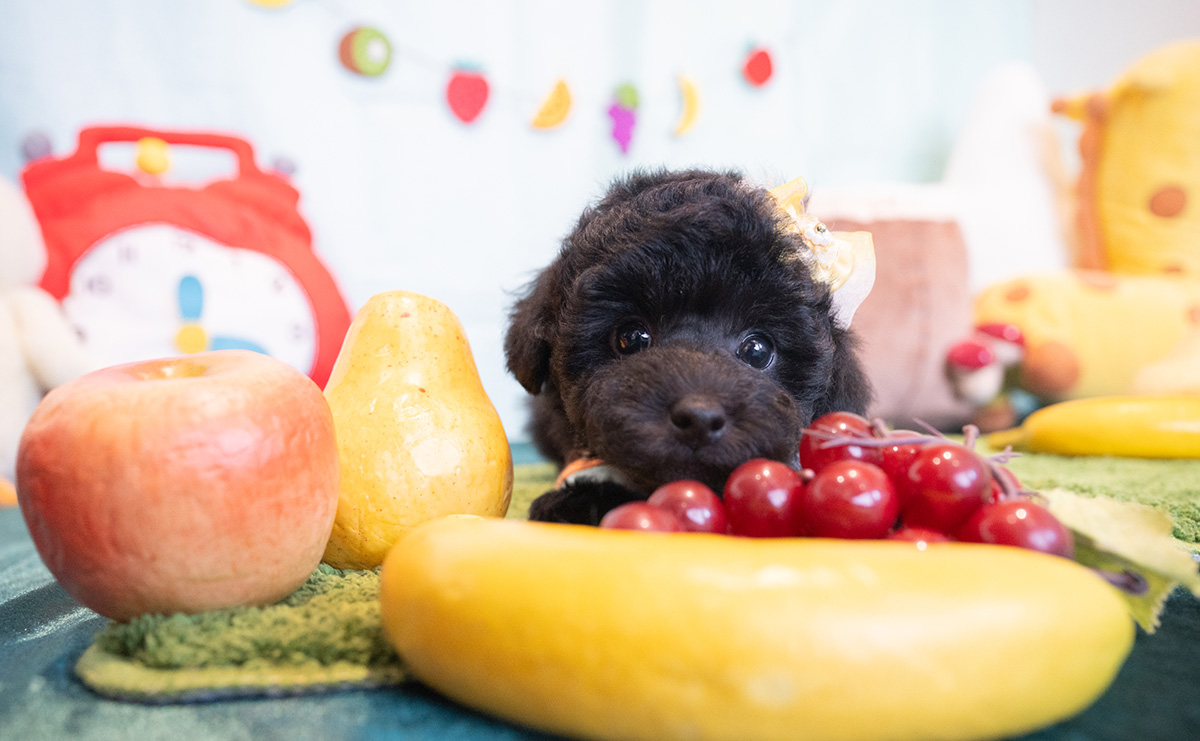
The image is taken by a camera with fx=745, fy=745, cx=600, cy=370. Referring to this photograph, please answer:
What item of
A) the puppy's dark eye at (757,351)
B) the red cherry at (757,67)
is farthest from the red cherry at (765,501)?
the red cherry at (757,67)

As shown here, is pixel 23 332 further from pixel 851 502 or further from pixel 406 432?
pixel 851 502

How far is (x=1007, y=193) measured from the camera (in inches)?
117

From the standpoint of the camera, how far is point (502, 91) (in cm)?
285

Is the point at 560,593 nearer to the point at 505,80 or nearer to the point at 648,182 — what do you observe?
the point at 648,182

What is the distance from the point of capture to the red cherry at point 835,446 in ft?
2.86

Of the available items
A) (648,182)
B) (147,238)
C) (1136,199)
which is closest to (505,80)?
(147,238)

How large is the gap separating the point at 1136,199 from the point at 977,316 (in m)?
0.79

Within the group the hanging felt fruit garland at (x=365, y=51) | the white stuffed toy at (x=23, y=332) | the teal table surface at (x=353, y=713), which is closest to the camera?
the teal table surface at (x=353, y=713)

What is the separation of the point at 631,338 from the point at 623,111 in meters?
2.06

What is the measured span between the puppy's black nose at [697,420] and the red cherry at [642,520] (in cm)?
19

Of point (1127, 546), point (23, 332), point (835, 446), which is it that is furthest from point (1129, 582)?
point (23, 332)

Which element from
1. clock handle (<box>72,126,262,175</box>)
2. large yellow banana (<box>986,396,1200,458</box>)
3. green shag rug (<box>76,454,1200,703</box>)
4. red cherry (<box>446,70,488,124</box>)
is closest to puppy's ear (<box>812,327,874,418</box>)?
green shag rug (<box>76,454,1200,703</box>)

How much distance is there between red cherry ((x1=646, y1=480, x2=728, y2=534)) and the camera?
812 mm

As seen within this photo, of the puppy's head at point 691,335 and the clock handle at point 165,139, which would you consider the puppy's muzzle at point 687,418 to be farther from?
the clock handle at point 165,139
